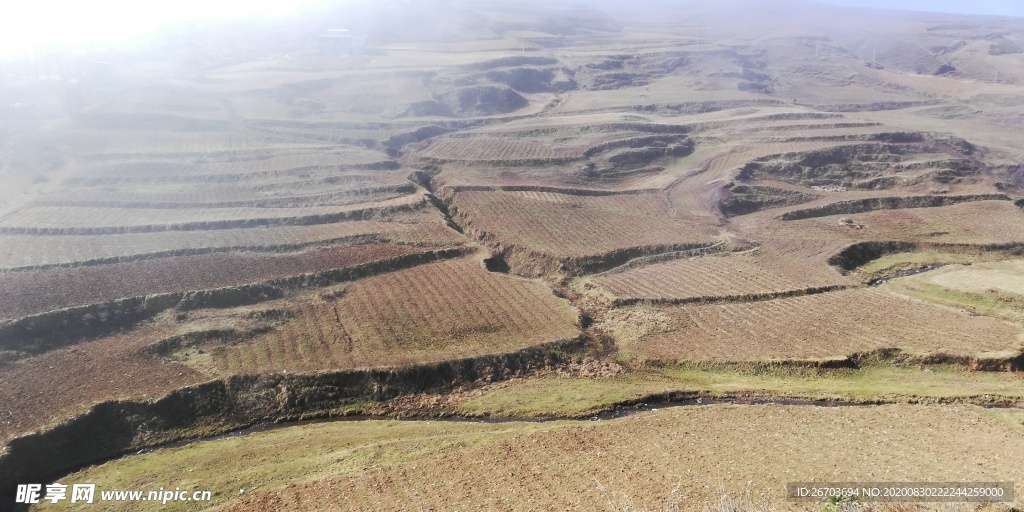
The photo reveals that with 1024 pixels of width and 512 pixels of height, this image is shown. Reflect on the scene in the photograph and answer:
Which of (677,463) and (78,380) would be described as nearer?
(677,463)

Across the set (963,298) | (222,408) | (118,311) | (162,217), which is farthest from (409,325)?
(963,298)

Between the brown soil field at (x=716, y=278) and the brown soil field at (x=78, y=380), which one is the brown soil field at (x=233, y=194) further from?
the brown soil field at (x=78, y=380)

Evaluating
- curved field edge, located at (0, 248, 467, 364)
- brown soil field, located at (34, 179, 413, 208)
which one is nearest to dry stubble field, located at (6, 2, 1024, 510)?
A: curved field edge, located at (0, 248, 467, 364)

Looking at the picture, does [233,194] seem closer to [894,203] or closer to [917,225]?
[917,225]

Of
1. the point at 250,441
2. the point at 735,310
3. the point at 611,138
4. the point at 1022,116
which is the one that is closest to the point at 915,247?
the point at 735,310

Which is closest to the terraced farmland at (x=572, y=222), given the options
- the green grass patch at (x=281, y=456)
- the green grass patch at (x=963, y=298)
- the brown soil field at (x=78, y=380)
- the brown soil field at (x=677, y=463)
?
the green grass patch at (x=963, y=298)

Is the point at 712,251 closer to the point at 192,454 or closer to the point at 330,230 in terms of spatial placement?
the point at 330,230

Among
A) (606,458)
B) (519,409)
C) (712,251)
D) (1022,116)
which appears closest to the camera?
(606,458)
